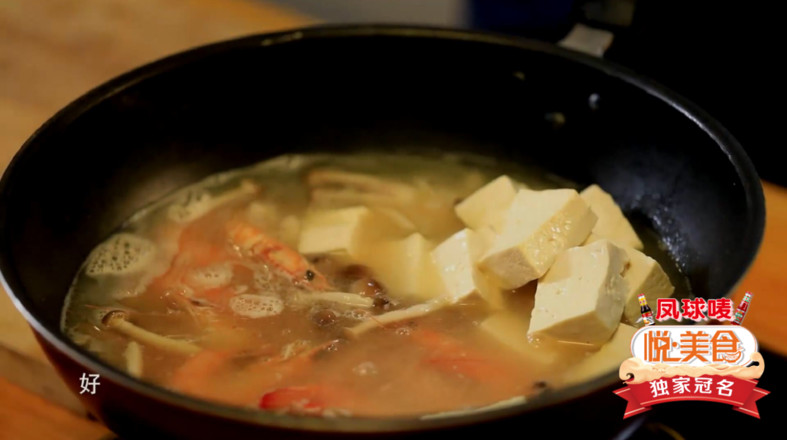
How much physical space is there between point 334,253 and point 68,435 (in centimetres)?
45

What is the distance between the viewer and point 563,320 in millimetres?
1004

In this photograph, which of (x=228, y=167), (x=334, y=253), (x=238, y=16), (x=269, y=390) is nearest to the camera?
(x=269, y=390)

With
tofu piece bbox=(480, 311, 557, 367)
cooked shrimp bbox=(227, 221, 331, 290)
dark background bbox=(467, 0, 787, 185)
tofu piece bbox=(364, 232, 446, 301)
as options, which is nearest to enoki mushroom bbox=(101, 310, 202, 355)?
cooked shrimp bbox=(227, 221, 331, 290)

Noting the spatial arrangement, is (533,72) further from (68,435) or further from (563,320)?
(68,435)

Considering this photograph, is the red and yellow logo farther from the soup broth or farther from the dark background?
the dark background

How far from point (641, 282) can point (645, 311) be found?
1.8 inches

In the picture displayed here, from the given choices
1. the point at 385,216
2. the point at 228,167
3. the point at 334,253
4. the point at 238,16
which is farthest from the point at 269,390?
the point at 238,16

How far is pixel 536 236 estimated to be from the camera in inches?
43.7
